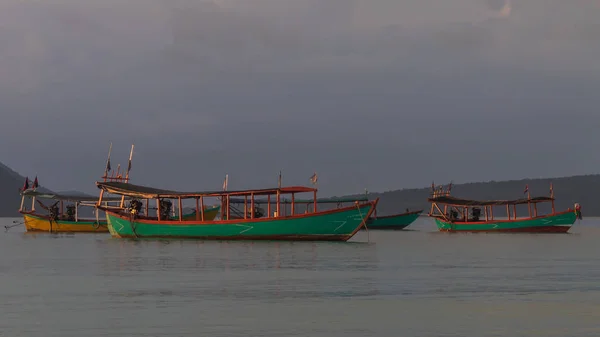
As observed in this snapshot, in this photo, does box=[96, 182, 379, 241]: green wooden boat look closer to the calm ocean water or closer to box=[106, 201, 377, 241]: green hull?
box=[106, 201, 377, 241]: green hull

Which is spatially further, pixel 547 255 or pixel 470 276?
pixel 547 255

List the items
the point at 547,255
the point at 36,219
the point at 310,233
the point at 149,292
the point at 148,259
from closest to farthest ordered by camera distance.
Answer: the point at 149,292, the point at 148,259, the point at 547,255, the point at 310,233, the point at 36,219

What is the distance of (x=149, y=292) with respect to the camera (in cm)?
3148

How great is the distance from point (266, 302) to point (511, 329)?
8651 mm

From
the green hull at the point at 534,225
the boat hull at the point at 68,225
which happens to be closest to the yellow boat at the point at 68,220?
the boat hull at the point at 68,225

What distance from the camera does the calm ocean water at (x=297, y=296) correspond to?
23109 millimetres

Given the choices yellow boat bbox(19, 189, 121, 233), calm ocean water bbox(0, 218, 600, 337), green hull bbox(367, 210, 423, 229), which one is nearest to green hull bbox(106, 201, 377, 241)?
calm ocean water bbox(0, 218, 600, 337)

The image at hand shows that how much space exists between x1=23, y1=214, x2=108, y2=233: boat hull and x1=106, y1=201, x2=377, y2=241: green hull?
33039 mm

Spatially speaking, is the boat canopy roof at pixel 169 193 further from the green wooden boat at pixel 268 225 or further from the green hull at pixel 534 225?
the green hull at pixel 534 225

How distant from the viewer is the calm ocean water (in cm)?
2311

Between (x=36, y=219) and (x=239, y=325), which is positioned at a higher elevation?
(x=36, y=219)

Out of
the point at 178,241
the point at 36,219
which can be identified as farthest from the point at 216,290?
the point at 36,219

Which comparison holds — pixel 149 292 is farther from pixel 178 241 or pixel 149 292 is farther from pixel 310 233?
pixel 178 241

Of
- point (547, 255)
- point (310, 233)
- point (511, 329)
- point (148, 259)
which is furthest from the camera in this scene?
point (310, 233)
